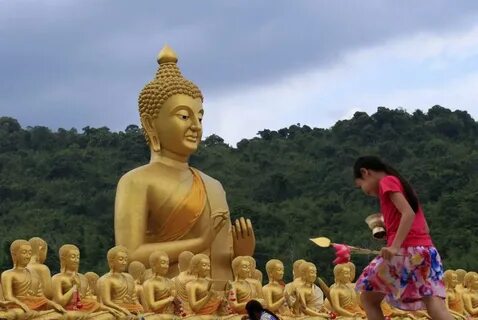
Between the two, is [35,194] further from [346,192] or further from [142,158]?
[346,192]

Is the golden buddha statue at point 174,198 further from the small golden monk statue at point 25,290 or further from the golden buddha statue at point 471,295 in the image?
the golden buddha statue at point 471,295

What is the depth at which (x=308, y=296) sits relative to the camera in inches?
486

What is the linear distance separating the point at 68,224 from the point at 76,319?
1914cm

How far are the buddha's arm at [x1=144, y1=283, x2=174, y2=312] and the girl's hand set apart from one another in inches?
184

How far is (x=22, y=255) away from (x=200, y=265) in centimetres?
166

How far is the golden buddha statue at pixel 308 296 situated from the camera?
12242 mm

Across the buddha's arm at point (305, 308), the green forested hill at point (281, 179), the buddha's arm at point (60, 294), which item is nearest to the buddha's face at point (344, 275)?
the buddha's arm at point (305, 308)

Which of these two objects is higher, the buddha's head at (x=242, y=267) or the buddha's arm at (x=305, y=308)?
the buddha's head at (x=242, y=267)

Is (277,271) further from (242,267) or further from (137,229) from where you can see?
(137,229)

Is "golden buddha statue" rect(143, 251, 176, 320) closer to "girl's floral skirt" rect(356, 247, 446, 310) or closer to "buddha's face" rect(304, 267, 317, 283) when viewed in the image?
"buddha's face" rect(304, 267, 317, 283)

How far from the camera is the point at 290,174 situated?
108 feet

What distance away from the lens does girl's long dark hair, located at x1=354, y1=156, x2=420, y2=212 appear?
6.80 meters

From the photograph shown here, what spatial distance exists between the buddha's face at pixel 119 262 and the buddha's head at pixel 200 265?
685mm

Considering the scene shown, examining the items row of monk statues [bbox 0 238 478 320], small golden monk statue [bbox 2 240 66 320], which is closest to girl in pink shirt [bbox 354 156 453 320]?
row of monk statues [bbox 0 238 478 320]
